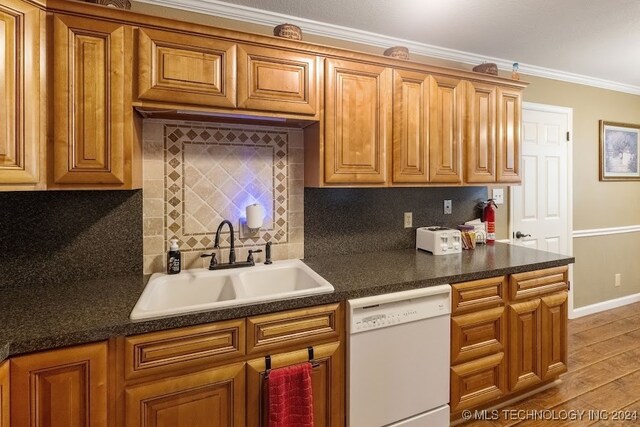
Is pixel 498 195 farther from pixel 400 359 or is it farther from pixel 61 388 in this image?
pixel 61 388

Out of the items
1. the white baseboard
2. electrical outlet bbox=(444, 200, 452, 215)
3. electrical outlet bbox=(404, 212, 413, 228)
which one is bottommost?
the white baseboard

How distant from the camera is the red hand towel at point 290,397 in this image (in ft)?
4.79

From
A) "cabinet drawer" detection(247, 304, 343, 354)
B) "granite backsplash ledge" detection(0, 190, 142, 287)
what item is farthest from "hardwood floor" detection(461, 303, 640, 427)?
"granite backsplash ledge" detection(0, 190, 142, 287)

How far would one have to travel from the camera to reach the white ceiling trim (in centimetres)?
203

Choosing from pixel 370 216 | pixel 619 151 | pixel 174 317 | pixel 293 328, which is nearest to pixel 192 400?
→ pixel 174 317

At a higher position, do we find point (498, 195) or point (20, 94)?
point (20, 94)

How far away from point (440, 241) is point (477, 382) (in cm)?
88

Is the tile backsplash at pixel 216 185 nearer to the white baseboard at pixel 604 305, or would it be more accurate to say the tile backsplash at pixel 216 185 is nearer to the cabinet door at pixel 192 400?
the cabinet door at pixel 192 400

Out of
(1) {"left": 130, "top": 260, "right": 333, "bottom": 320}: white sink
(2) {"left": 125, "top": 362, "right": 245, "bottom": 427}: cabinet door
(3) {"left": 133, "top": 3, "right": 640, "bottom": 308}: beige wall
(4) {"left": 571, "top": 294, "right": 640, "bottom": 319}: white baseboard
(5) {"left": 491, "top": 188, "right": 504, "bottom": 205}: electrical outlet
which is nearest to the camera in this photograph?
(2) {"left": 125, "top": 362, "right": 245, "bottom": 427}: cabinet door

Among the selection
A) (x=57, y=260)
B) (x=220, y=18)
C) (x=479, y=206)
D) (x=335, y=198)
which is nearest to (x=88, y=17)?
(x=220, y=18)

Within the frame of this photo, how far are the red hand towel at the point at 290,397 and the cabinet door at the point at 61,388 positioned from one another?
63cm

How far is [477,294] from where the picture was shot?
6.43ft

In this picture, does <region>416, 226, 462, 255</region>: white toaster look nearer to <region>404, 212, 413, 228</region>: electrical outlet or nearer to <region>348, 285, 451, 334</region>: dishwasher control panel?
<region>404, 212, 413, 228</region>: electrical outlet

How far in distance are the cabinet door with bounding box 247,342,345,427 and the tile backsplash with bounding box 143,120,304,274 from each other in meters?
0.78
